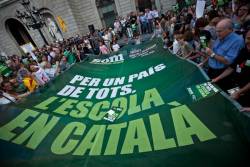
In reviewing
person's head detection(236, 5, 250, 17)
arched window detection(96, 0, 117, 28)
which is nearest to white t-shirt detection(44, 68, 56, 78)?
person's head detection(236, 5, 250, 17)

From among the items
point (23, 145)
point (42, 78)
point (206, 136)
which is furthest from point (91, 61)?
point (206, 136)

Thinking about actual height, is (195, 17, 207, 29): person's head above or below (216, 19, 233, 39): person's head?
below

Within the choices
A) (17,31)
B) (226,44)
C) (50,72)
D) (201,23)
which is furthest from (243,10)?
(17,31)

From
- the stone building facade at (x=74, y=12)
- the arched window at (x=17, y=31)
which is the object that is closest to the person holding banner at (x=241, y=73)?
the stone building facade at (x=74, y=12)

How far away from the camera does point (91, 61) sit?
18.1ft

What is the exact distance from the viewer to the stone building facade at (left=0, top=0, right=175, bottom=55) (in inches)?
729

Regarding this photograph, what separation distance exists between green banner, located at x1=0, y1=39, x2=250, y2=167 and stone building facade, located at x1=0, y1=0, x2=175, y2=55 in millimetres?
15708

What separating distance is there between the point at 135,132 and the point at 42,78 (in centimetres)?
443

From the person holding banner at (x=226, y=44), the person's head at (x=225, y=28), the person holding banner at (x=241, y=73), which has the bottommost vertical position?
the person holding banner at (x=241, y=73)

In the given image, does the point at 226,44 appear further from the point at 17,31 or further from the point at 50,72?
the point at 17,31

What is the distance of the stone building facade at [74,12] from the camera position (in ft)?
60.7

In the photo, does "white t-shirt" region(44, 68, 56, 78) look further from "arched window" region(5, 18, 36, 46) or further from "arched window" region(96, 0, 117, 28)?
"arched window" region(5, 18, 36, 46)

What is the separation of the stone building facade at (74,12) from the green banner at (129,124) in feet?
51.5

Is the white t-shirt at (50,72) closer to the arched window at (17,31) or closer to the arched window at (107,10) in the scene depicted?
the arched window at (107,10)
